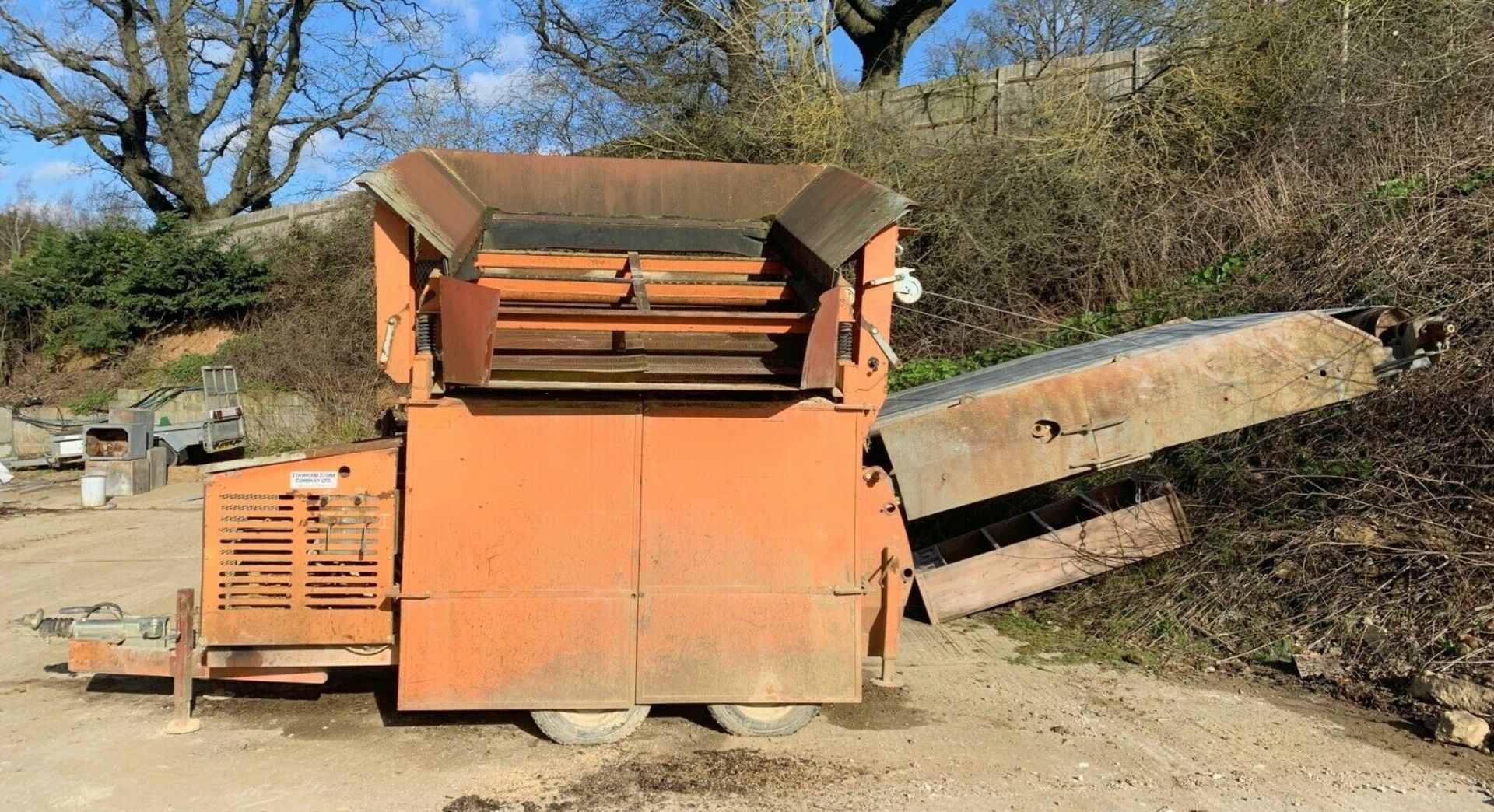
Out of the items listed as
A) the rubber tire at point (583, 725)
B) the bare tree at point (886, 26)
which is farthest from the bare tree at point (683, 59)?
the rubber tire at point (583, 725)

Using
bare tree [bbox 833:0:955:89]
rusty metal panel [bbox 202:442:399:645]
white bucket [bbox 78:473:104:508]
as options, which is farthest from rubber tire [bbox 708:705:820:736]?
bare tree [bbox 833:0:955:89]

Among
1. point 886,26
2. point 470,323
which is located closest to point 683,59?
point 886,26

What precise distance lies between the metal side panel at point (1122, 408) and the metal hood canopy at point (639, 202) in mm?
1017

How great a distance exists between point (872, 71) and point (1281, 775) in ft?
39.6

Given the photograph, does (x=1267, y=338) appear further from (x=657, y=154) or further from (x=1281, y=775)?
(x=657, y=154)

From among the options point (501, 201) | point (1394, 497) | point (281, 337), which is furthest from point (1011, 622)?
point (281, 337)

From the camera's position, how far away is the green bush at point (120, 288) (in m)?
16.9

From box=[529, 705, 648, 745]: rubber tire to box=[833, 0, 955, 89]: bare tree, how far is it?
11.6 meters

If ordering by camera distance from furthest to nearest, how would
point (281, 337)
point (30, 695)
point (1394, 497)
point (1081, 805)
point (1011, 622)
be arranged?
point (281, 337)
point (1011, 622)
point (1394, 497)
point (30, 695)
point (1081, 805)

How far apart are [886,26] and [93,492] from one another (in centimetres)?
1195

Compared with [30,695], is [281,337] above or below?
above

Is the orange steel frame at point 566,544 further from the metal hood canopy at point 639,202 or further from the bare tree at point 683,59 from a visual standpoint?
the bare tree at point 683,59

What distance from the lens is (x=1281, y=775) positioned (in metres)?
3.79

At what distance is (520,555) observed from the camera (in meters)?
3.82
